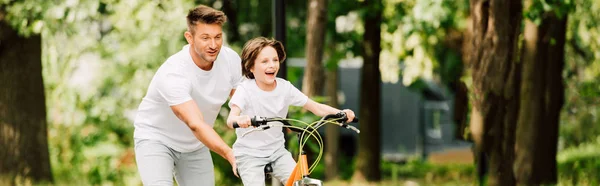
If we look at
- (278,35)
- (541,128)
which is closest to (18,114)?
(278,35)

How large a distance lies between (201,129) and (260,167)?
1.62 feet

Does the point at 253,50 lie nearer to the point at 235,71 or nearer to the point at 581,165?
the point at 235,71

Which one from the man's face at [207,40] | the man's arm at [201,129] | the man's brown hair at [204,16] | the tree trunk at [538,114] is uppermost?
the man's brown hair at [204,16]

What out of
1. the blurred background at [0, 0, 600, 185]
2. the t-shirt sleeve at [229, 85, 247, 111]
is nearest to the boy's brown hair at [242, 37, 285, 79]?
the t-shirt sleeve at [229, 85, 247, 111]

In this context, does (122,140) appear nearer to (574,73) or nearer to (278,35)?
(574,73)

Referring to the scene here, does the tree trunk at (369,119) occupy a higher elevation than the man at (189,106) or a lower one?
lower

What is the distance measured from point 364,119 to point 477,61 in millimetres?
8775

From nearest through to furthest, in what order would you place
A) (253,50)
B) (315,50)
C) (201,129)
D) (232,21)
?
1. (201,129)
2. (253,50)
3. (315,50)
4. (232,21)

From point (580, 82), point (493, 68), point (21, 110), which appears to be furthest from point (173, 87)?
point (580, 82)

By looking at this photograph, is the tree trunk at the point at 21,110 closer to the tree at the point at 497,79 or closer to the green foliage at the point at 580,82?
the tree at the point at 497,79

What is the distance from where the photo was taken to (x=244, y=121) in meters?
5.30

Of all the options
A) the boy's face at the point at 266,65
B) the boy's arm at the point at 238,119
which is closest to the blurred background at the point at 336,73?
the boy's face at the point at 266,65

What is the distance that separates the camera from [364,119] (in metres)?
19.4

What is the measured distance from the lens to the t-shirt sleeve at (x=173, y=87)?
5.60 m
